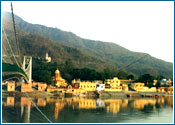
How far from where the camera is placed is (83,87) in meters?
27.5

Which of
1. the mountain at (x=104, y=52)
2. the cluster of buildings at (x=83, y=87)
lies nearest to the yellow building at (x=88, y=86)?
the cluster of buildings at (x=83, y=87)

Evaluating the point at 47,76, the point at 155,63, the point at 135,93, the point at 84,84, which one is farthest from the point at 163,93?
the point at 155,63

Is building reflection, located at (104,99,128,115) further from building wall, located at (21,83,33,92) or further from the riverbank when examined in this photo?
building wall, located at (21,83,33,92)

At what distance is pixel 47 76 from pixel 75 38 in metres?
69.4

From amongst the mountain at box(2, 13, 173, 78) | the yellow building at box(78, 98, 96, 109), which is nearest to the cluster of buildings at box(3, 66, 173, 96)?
the yellow building at box(78, 98, 96, 109)

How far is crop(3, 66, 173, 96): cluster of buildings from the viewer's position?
24978 millimetres

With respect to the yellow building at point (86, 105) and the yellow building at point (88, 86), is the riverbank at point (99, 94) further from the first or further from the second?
the yellow building at point (86, 105)

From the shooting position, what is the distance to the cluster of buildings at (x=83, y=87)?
2498 cm

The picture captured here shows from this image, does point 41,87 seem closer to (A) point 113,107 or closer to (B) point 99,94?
(B) point 99,94

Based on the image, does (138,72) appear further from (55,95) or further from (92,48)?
(55,95)

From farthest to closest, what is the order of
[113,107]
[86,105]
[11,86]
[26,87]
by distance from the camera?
1. [26,87]
2. [11,86]
3. [86,105]
4. [113,107]

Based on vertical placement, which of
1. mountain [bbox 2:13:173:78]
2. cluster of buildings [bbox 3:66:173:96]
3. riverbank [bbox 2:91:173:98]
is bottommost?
riverbank [bbox 2:91:173:98]

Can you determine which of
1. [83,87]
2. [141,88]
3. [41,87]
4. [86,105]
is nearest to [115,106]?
[86,105]

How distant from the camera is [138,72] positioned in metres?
59.2
